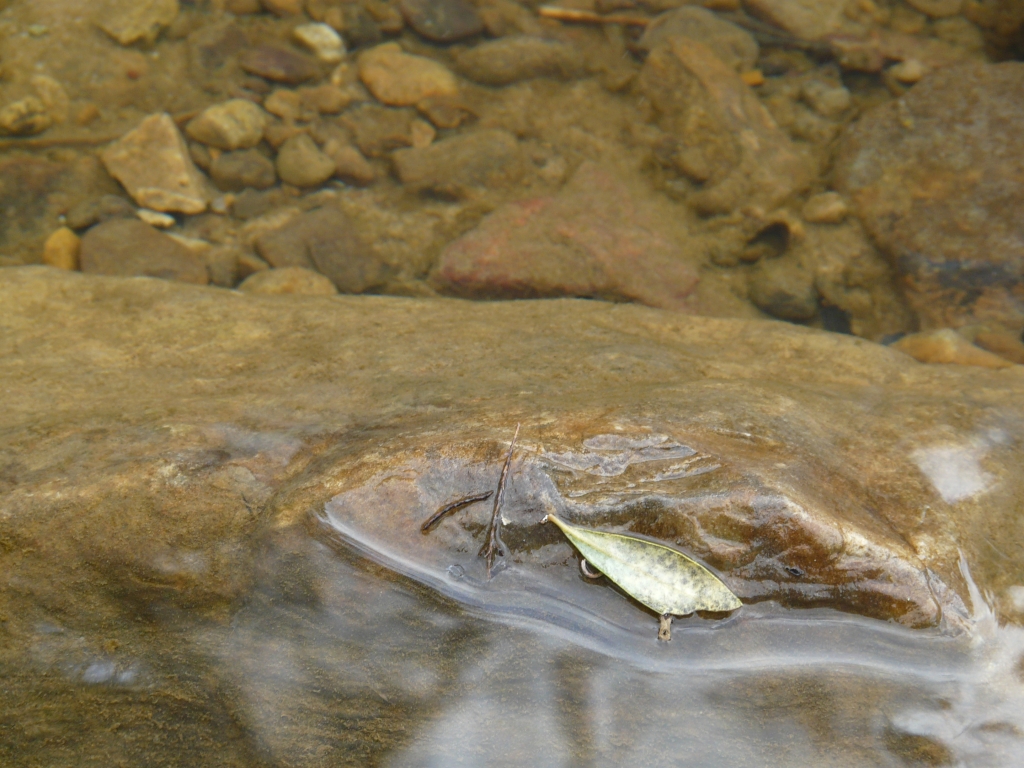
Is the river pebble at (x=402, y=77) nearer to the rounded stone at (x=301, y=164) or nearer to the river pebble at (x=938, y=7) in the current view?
the rounded stone at (x=301, y=164)

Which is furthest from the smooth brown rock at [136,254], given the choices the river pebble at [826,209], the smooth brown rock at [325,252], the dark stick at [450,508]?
the river pebble at [826,209]

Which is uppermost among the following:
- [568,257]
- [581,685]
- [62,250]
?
[581,685]

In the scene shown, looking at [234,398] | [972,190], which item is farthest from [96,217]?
[972,190]

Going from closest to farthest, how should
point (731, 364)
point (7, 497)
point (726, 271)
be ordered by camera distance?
point (7, 497)
point (731, 364)
point (726, 271)

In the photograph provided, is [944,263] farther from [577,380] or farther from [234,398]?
[234,398]

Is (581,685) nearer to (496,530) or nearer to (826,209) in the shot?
(496,530)

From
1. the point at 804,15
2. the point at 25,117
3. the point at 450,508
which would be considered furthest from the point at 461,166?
the point at 450,508
